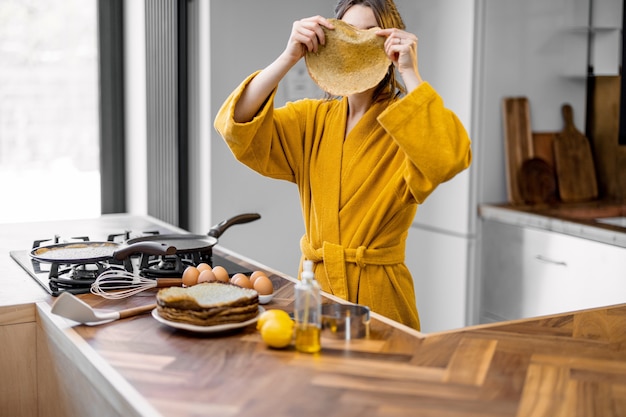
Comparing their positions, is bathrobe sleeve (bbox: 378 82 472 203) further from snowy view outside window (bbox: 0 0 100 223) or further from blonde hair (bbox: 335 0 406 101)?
snowy view outside window (bbox: 0 0 100 223)

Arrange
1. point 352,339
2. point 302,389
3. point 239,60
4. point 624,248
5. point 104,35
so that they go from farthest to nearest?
1. point 104,35
2. point 239,60
3. point 624,248
4. point 352,339
5. point 302,389

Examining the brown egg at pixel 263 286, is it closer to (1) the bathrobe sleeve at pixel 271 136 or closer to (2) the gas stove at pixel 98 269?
(2) the gas stove at pixel 98 269

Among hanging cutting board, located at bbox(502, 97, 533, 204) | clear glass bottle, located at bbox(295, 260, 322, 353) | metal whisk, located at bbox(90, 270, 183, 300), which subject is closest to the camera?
clear glass bottle, located at bbox(295, 260, 322, 353)

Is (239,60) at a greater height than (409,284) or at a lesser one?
greater

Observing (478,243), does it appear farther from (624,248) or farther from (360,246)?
(360,246)

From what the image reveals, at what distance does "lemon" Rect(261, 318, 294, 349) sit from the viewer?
56.7 inches

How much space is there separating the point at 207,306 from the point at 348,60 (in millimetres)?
758

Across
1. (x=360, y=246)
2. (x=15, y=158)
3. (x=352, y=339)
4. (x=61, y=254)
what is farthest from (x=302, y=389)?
(x=15, y=158)

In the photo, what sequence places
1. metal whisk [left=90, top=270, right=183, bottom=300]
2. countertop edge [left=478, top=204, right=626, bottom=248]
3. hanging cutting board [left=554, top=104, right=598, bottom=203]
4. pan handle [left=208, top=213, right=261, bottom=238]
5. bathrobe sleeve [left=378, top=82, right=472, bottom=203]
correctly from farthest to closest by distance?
hanging cutting board [left=554, top=104, right=598, bottom=203], countertop edge [left=478, top=204, right=626, bottom=248], pan handle [left=208, top=213, right=261, bottom=238], metal whisk [left=90, top=270, right=183, bottom=300], bathrobe sleeve [left=378, top=82, right=472, bottom=203]

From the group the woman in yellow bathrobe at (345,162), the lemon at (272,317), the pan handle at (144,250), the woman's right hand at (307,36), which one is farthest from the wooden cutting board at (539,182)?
the lemon at (272,317)

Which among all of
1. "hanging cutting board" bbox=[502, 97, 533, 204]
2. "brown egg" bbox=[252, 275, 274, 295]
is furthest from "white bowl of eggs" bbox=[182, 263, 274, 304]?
"hanging cutting board" bbox=[502, 97, 533, 204]

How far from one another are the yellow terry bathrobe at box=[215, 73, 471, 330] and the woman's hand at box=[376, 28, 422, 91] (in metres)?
0.19

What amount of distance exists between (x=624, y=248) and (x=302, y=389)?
6.37ft

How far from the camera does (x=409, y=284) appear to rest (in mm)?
2094
